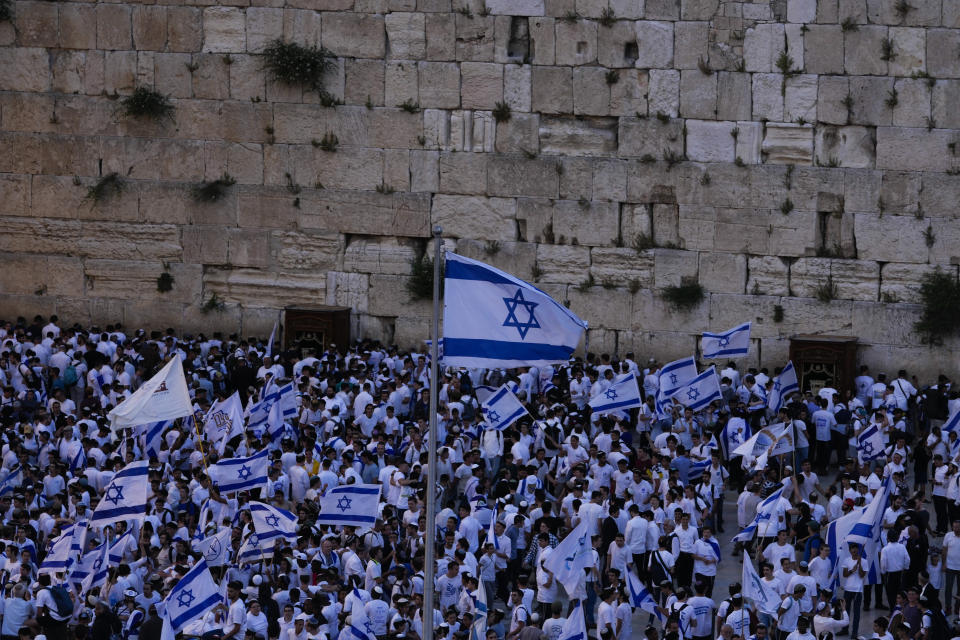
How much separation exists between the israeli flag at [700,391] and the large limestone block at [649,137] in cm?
576

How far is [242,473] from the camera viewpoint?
18.8m

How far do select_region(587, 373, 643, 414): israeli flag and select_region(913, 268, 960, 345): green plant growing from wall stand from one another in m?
7.07

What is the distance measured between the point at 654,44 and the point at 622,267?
367 cm

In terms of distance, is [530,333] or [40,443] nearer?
[530,333]

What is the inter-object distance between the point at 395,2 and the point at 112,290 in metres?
7.01

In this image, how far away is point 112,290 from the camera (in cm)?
2866

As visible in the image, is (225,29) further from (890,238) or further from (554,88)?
(890,238)

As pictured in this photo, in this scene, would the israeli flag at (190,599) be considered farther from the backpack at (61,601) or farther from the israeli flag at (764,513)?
the israeli flag at (764,513)

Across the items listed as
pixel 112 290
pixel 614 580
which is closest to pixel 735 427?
pixel 614 580

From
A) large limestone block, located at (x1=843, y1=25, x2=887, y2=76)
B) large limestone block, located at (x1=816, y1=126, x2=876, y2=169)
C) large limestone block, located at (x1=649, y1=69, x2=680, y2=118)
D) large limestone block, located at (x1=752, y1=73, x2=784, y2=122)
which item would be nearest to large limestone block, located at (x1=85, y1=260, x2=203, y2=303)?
large limestone block, located at (x1=649, y1=69, x2=680, y2=118)

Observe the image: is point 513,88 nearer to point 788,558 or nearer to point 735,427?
point 735,427

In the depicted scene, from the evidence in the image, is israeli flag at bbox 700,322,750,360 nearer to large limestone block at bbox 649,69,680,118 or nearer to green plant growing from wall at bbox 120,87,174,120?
large limestone block at bbox 649,69,680,118

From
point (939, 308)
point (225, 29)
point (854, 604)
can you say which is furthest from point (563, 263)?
point (854, 604)

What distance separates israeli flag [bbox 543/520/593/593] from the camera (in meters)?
16.7
